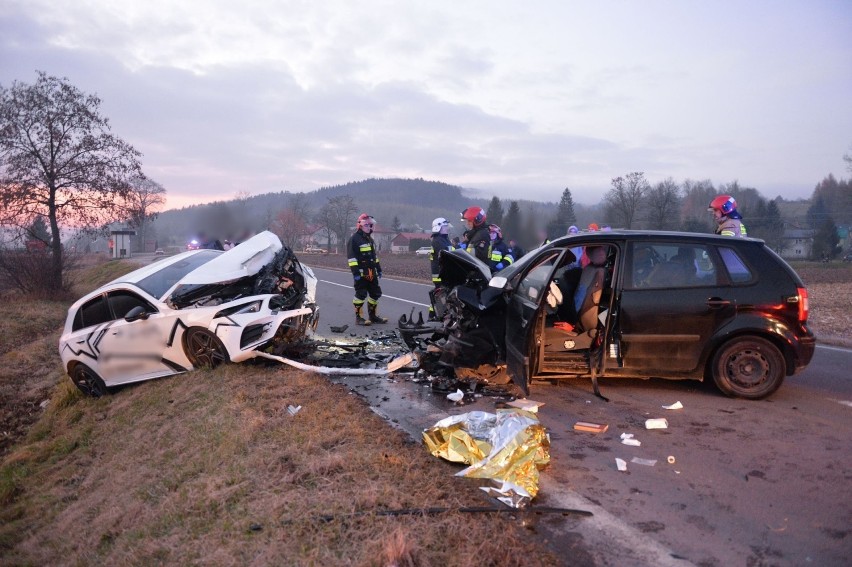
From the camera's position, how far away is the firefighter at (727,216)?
705 centimetres

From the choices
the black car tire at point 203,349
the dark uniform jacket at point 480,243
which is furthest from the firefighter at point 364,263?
the black car tire at point 203,349

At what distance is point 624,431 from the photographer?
16.0ft

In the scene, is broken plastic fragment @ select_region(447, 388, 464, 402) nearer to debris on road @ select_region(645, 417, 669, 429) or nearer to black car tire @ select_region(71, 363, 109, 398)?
debris on road @ select_region(645, 417, 669, 429)

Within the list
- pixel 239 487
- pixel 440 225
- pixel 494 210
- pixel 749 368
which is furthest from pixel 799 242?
pixel 239 487

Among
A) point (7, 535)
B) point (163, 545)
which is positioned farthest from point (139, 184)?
point (163, 545)

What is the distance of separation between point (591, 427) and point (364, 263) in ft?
Answer: 21.6

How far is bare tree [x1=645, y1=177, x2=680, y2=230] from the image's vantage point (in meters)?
35.6

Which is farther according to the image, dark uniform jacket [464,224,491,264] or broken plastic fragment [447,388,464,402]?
dark uniform jacket [464,224,491,264]

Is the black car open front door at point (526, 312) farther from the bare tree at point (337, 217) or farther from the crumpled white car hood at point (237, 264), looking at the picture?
the bare tree at point (337, 217)

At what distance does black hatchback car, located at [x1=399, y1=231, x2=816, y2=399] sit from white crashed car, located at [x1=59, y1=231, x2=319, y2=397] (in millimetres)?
2735

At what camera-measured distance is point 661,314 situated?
5.64 metres

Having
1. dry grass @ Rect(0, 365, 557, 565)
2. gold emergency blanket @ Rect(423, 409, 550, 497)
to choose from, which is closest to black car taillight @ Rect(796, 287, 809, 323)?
gold emergency blanket @ Rect(423, 409, 550, 497)

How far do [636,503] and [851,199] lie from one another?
187 ft

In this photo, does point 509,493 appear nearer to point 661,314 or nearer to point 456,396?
point 456,396
